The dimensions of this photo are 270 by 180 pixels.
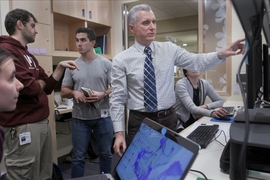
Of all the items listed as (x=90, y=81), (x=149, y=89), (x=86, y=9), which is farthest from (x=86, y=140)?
(x=86, y=9)

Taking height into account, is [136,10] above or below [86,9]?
below

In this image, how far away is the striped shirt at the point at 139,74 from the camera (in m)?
1.49

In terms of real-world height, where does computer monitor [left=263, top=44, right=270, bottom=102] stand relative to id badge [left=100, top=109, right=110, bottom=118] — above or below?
above

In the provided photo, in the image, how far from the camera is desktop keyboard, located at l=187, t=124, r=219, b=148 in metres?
1.11

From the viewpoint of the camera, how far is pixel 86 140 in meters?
2.13

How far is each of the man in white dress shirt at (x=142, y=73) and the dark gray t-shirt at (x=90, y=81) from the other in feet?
2.20

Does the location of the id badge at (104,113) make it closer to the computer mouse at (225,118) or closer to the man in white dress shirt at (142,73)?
the man in white dress shirt at (142,73)

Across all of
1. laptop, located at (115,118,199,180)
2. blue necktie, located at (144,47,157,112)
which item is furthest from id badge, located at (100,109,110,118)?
laptop, located at (115,118,199,180)

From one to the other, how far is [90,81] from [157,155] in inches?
65.0

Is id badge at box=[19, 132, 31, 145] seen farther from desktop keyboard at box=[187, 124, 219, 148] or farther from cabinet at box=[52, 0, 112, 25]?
cabinet at box=[52, 0, 112, 25]

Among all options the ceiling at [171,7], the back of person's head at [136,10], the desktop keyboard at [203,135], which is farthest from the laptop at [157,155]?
the ceiling at [171,7]

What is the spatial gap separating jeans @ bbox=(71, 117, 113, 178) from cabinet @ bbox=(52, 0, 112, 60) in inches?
40.3

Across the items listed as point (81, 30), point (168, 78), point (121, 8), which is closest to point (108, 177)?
point (168, 78)

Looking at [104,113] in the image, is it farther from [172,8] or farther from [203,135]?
[172,8]
